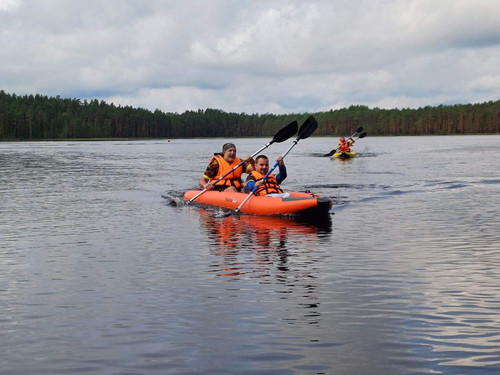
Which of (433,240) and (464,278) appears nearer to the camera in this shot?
(464,278)

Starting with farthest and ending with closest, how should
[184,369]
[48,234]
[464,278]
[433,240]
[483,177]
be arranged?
[483,177]
[48,234]
[433,240]
[464,278]
[184,369]

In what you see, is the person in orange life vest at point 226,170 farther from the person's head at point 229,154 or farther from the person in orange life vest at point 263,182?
the person in orange life vest at point 263,182

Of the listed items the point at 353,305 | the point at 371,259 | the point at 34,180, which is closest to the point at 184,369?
the point at 353,305

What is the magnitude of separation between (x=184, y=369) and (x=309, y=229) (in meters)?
9.51

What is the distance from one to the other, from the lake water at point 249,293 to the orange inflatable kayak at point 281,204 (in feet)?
1.56

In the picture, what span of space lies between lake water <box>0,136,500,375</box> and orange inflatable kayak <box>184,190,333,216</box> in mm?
475

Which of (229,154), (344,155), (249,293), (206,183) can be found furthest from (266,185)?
(344,155)

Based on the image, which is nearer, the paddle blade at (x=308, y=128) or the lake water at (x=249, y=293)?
the lake water at (x=249, y=293)

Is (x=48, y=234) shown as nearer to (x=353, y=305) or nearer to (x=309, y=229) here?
(x=309, y=229)

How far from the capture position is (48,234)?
14.4 metres

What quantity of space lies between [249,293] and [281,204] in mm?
8303

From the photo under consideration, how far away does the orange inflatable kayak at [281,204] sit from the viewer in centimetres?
1636

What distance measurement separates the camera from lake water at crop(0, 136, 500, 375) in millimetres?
6129

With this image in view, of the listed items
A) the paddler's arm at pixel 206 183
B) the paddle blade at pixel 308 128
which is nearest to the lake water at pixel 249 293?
the paddler's arm at pixel 206 183
